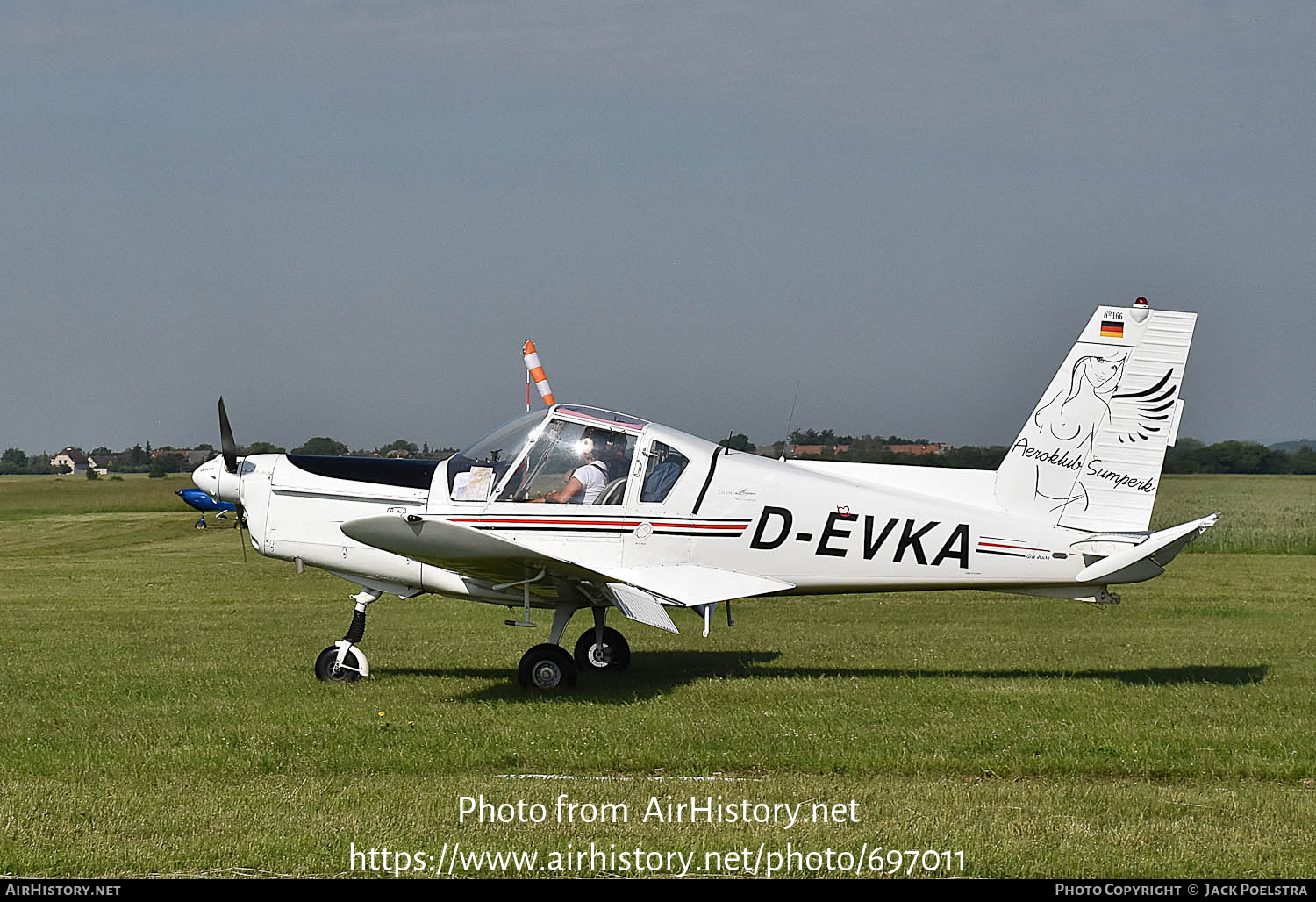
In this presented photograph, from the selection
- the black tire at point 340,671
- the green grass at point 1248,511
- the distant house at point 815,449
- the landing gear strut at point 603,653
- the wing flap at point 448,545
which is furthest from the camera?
the green grass at point 1248,511

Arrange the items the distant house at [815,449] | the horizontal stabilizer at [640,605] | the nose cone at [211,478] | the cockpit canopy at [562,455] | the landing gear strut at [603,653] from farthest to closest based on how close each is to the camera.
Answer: the distant house at [815,449]
the landing gear strut at [603,653]
the nose cone at [211,478]
the cockpit canopy at [562,455]
the horizontal stabilizer at [640,605]

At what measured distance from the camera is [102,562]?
25.0 metres

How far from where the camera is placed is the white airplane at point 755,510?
31.5 ft

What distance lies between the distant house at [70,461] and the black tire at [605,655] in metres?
82.1

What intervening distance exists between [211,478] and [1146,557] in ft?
23.8

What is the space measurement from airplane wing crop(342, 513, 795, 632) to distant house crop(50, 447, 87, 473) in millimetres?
83355

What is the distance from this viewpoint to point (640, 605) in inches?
374

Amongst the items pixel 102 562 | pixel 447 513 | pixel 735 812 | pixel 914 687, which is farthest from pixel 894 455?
pixel 102 562

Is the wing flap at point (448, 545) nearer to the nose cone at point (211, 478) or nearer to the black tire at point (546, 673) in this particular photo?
the black tire at point (546, 673)

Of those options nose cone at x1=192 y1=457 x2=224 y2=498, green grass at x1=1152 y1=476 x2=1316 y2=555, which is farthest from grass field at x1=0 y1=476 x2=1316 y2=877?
green grass at x1=1152 y1=476 x2=1316 y2=555

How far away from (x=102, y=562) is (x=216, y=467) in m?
16.2

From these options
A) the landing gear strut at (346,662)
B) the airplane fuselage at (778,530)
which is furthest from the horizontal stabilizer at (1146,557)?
the landing gear strut at (346,662)

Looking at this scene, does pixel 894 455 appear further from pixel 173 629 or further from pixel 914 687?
pixel 173 629

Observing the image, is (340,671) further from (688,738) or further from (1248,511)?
(1248,511)
